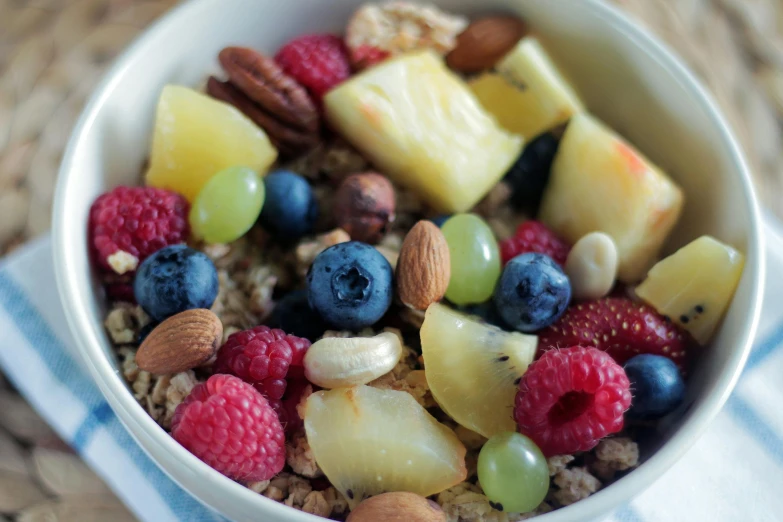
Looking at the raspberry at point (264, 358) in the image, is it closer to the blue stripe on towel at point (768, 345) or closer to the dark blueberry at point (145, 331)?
the dark blueberry at point (145, 331)

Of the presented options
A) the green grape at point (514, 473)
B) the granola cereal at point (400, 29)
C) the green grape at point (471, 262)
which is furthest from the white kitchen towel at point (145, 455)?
the granola cereal at point (400, 29)

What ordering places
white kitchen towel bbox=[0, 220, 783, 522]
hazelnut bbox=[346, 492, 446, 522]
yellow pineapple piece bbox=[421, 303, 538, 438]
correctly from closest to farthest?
1. hazelnut bbox=[346, 492, 446, 522]
2. yellow pineapple piece bbox=[421, 303, 538, 438]
3. white kitchen towel bbox=[0, 220, 783, 522]

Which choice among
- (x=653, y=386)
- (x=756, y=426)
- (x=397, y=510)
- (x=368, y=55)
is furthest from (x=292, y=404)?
(x=756, y=426)

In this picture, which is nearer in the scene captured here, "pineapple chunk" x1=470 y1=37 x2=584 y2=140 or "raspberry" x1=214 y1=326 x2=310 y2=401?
"raspberry" x1=214 y1=326 x2=310 y2=401

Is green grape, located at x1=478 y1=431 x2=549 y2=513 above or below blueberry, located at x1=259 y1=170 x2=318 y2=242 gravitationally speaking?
below

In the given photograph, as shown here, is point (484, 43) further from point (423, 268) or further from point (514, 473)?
point (514, 473)

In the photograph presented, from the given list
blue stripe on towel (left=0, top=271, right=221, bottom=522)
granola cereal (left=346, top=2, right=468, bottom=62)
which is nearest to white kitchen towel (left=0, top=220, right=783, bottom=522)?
blue stripe on towel (left=0, top=271, right=221, bottom=522)

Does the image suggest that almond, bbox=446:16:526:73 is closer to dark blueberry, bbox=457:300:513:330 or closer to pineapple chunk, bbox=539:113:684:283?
Result: pineapple chunk, bbox=539:113:684:283

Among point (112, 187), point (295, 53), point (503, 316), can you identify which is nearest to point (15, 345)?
point (112, 187)
